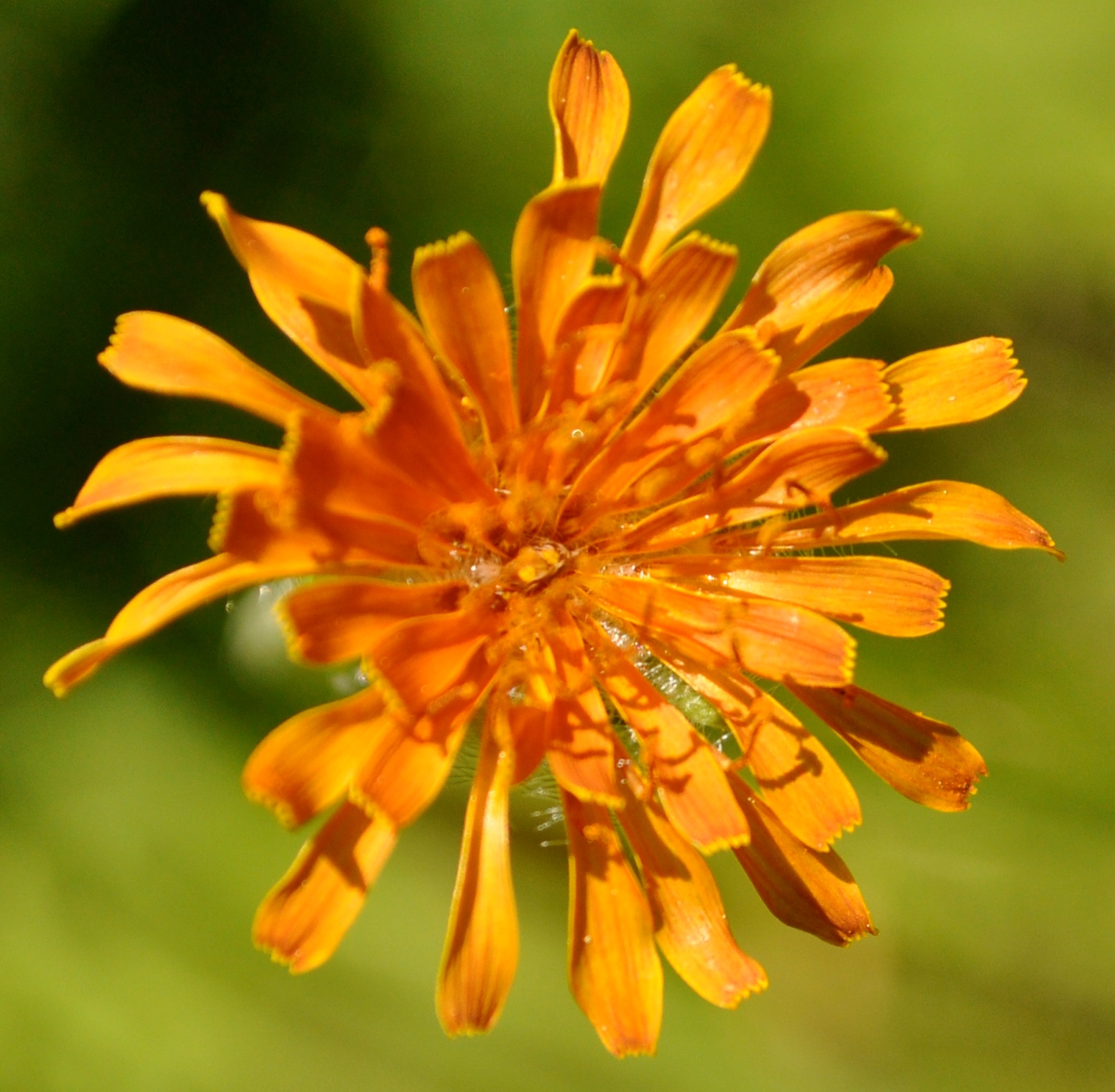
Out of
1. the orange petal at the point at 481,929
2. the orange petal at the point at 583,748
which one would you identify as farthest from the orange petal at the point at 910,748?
the orange petal at the point at 481,929

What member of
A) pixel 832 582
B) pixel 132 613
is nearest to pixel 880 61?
pixel 832 582

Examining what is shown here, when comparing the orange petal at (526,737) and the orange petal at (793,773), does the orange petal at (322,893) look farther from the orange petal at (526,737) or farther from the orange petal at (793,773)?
the orange petal at (793,773)

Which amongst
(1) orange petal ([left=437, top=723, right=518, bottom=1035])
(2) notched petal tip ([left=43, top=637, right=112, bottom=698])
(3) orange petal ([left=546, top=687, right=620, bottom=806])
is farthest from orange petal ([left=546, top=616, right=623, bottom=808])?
(2) notched petal tip ([left=43, top=637, right=112, bottom=698])

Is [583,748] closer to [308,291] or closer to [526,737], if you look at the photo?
[526,737]

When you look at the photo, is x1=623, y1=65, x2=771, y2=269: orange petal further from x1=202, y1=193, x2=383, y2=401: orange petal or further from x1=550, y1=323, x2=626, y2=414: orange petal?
x1=202, y1=193, x2=383, y2=401: orange petal

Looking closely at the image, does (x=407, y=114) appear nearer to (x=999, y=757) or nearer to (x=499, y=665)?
(x=499, y=665)

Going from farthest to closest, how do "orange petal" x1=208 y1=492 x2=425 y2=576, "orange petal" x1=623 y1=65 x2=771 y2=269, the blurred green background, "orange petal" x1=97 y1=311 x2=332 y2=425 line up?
the blurred green background < "orange petal" x1=623 y1=65 x2=771 y2=269 < "orange petal" x1=97 y1=311 x2=332 y2=425 < "orange petal" x1=208 y1=492 x2=425 y2=576
